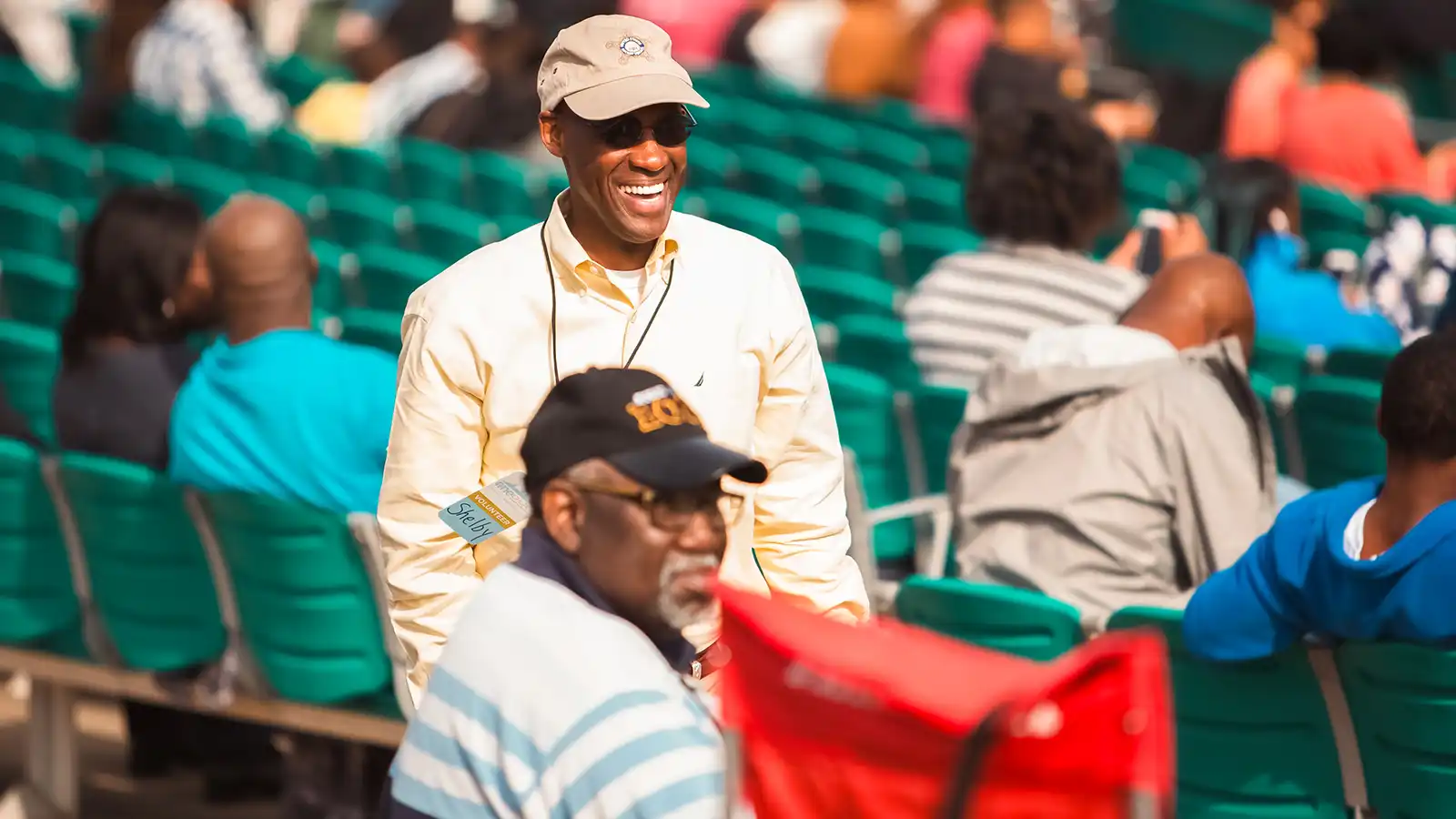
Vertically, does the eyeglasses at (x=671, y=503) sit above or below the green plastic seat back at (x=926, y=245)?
above

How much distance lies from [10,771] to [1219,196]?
11.6ft

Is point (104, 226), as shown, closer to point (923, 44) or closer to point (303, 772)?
point (303, 772)

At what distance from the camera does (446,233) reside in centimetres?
725

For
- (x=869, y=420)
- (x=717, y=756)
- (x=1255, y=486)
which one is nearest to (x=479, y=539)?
(x=717, y=756)

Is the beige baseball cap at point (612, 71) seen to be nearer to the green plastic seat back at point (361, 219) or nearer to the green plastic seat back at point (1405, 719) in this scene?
the green plastic seat back at point (1405, 719)

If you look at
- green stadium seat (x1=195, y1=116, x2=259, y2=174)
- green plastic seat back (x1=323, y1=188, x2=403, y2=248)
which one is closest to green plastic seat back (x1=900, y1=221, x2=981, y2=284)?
green plastic seat back (x1=323, y1=188, x2=403, y2=248)

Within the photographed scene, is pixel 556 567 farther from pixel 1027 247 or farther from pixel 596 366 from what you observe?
pixel 1027 247

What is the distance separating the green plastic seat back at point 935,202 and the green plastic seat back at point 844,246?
1.72 feet

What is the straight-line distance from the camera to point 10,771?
5.19 metres

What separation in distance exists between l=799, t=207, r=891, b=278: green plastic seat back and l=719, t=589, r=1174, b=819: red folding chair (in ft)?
18.1

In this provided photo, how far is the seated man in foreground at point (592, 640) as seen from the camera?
198 cm

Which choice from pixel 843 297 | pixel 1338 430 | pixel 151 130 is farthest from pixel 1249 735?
pixel 151 130

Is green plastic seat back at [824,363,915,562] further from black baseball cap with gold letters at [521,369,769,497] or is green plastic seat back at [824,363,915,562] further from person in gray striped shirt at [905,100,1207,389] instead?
black baseball cap with gold letters at [521,369,769,497]

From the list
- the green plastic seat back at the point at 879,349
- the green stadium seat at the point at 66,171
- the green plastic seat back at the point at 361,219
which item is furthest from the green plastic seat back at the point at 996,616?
the green stadium seat at the point at 66,171
